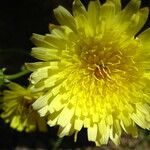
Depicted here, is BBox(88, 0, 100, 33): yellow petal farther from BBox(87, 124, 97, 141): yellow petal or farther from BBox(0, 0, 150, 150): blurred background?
BBox(0, 0, 150, 150): blurred background

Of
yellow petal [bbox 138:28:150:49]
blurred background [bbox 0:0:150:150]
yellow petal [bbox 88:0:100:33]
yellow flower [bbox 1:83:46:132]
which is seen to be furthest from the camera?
blurred background [bbox 0:0:150:150]

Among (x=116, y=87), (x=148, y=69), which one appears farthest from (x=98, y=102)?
(x=148, y=69)

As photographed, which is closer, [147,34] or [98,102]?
[147,34]

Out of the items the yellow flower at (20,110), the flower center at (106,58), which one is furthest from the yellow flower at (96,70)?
the yellow flower at (20,110)

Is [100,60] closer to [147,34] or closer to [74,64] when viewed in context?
[74,64]

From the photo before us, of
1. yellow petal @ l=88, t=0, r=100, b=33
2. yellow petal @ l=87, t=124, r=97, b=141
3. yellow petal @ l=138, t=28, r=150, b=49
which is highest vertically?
yellow petal @ l=88, t=0, r=100, b=33

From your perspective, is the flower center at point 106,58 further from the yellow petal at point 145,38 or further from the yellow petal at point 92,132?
the yellow petal at point 92,132

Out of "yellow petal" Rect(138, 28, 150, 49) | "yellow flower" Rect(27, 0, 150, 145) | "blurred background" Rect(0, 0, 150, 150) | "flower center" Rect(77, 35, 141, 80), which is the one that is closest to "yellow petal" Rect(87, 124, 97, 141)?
"yellow flower" Rect(27, 0, 150, 145)
